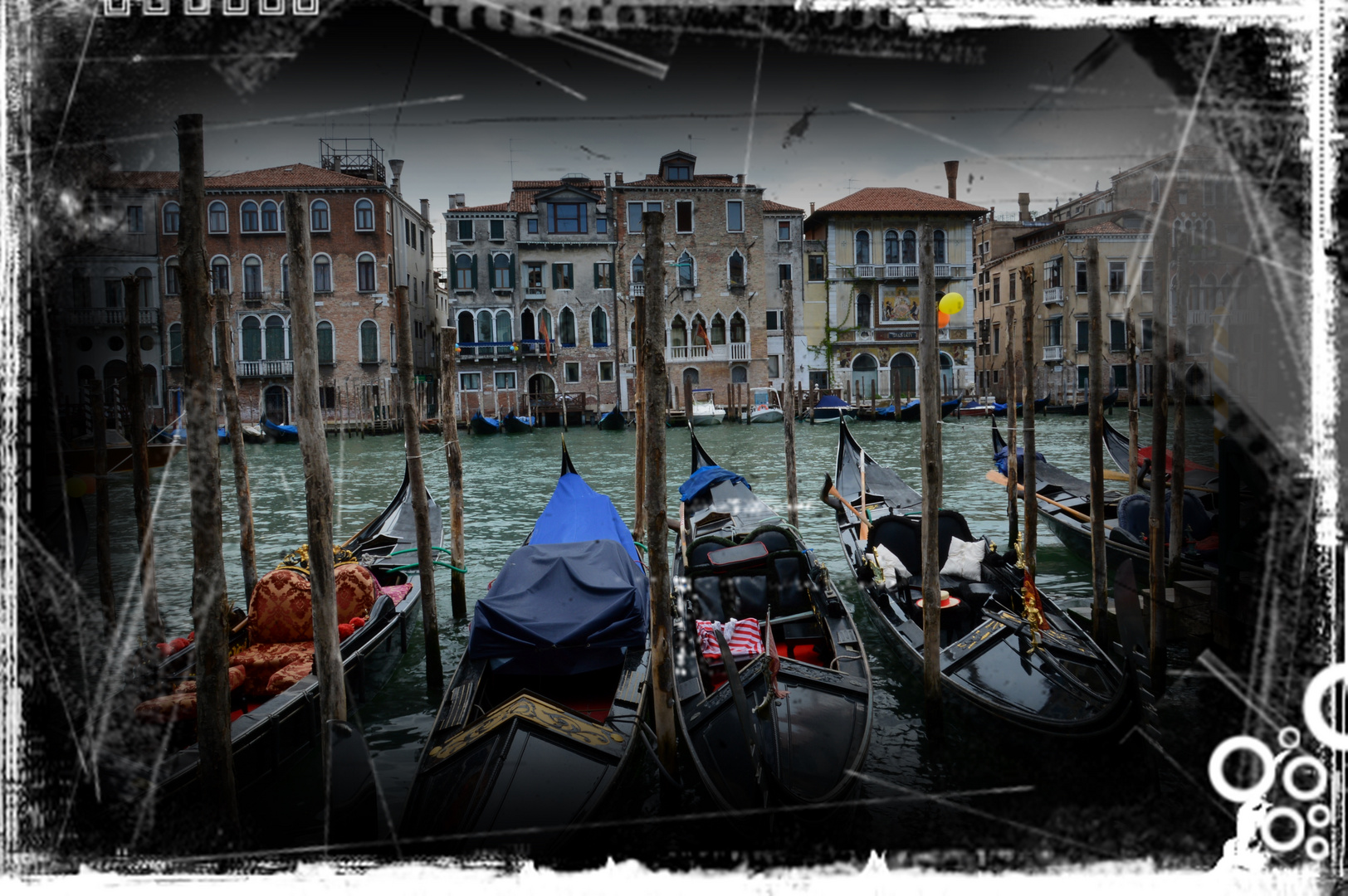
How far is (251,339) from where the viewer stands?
21.0 m

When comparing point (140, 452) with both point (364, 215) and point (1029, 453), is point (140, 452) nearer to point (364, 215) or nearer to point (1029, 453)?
point (1029, 453)

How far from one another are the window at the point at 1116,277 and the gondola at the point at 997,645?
55.3 ft

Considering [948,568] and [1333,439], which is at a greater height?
[1333,439]

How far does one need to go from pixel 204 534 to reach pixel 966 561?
381 cm

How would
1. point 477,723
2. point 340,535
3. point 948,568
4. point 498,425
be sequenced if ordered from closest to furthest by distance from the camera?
point 477,723, point 948,568, point 340,535, point 498,425

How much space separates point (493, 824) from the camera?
2.50 metres

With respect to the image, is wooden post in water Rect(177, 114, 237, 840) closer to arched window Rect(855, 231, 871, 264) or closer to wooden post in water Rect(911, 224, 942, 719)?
wooden post in water Rect(911, 224, 942, 719)

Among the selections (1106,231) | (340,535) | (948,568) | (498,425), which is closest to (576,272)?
(498,425)

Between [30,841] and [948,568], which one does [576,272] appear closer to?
[948,568]


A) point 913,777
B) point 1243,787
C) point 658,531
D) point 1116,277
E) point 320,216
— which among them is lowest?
point 913,777

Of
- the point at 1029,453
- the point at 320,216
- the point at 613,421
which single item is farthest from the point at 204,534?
the point at 320,216

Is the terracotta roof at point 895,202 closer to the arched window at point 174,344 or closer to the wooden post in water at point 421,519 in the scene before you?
the arched window at point 174,344

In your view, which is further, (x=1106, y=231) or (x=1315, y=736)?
(x=1106, y=231)

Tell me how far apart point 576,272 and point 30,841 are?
2228cm
